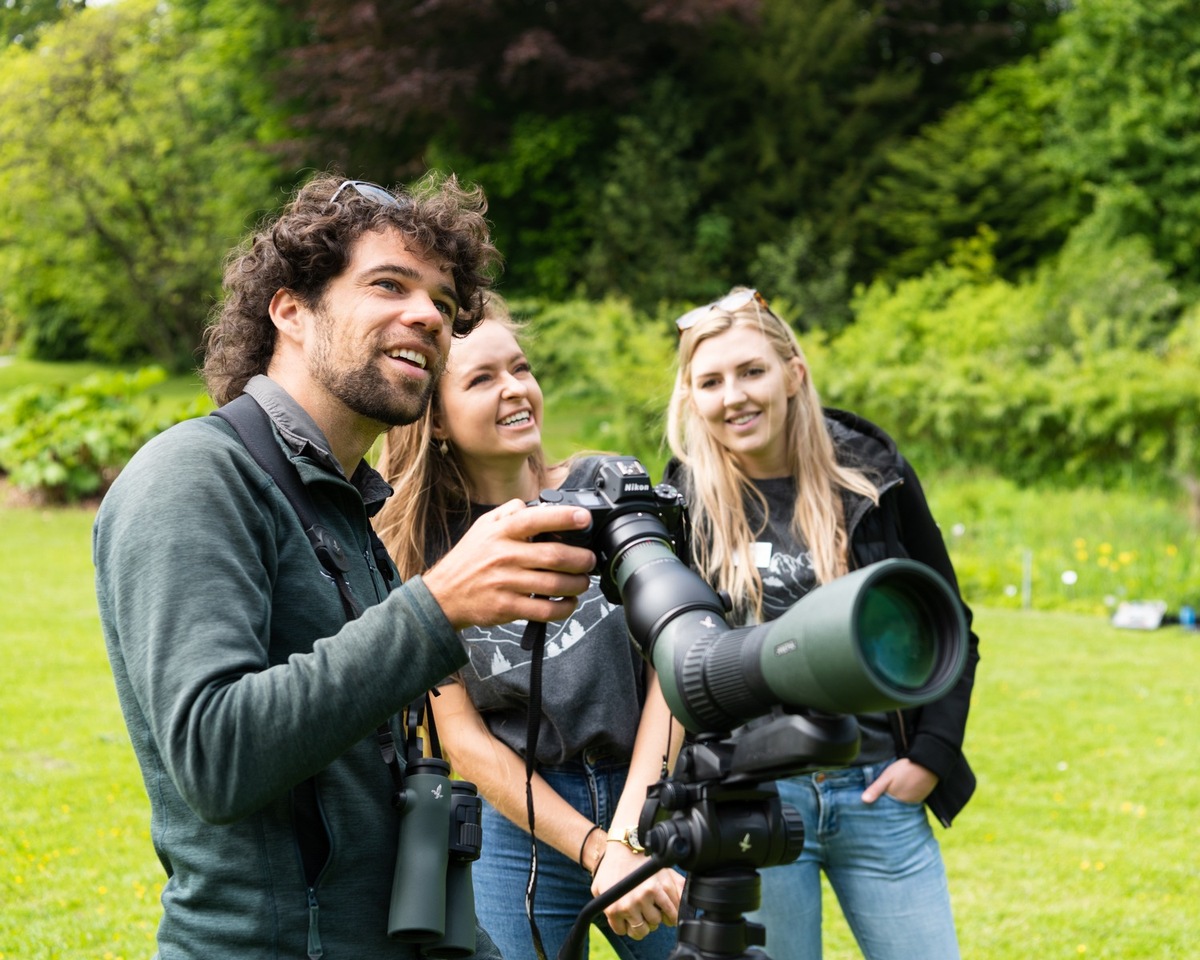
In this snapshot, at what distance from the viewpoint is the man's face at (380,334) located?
204 centimetres

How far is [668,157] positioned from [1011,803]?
16.0 m

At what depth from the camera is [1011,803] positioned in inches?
247

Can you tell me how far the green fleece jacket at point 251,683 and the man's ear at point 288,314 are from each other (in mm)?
219

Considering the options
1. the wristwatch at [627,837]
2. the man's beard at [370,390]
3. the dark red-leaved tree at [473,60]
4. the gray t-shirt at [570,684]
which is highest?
the dark red-leaved tree at [473,60]

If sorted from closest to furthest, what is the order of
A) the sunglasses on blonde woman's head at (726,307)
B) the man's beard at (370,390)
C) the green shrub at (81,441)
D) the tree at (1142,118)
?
the man's beard at (370,390), the sunglasses on blonde woman's head at (726,307), the green shrub at (81,441), the tree at (1142,118)

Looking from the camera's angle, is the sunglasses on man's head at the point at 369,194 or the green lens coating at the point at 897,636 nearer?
the green lens coating at the point at 897,636

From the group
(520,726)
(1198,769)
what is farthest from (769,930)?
(1198,769)

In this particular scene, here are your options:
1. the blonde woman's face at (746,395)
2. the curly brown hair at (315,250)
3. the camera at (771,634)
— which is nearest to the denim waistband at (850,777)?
the blonde woman's face at (746,395)

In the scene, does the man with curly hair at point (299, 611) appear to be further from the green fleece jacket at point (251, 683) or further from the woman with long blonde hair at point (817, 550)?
the woman with long blonde hair at point (817, 550)

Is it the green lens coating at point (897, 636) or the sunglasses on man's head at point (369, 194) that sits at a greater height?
Answer: the sunglasses on man's head at point (369, 194)

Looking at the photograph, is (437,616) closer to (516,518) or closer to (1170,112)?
(516,518)

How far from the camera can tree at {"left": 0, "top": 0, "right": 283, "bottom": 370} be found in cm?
2389

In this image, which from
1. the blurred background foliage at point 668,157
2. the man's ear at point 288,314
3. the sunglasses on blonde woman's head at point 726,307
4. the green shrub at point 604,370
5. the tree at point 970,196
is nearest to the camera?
the man's ear at point 288,314

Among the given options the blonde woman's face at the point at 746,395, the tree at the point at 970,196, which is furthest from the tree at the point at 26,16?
the blonde woman's face at the point at 746,395
